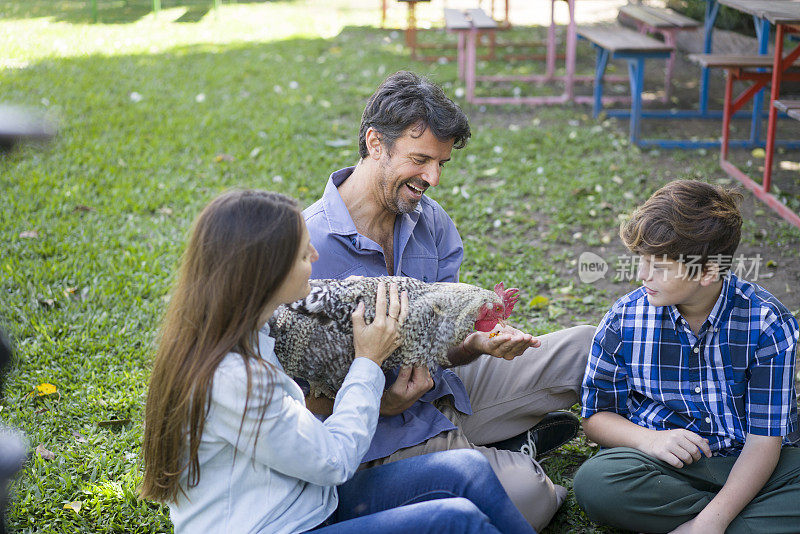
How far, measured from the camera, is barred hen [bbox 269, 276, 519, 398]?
8.00 ft

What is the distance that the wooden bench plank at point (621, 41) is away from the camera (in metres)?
7.20

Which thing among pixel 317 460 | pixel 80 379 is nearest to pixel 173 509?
pixel 317 460

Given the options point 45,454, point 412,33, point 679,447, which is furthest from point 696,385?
point 412,33

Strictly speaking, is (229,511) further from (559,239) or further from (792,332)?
(559,239)

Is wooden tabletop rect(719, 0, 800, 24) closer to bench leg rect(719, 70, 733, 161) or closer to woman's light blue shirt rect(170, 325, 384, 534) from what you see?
bench leg rect(719, 70, 733, 161)

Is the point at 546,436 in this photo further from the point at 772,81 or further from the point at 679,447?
the point at 772,81

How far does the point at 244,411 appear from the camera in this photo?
77.6 inches

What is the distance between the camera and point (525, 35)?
41.1 feet

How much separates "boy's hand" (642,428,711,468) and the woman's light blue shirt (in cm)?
118

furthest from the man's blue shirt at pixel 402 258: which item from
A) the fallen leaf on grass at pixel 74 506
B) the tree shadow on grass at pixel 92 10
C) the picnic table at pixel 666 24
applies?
the tree shadow on grass at pixel 92 10

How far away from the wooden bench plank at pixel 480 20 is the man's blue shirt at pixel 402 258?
5.85m

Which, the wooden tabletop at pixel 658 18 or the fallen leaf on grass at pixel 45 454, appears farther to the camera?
the wooden tabletop at pixel 658 18

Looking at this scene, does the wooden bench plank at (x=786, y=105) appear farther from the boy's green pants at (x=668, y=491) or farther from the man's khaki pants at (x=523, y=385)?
the boy's green pants at (x=668, y=491)

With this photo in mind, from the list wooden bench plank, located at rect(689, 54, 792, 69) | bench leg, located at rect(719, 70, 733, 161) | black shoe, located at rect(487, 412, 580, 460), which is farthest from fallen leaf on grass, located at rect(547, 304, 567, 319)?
wooden bench plank, located at rect(689, 54, 792, 69)
